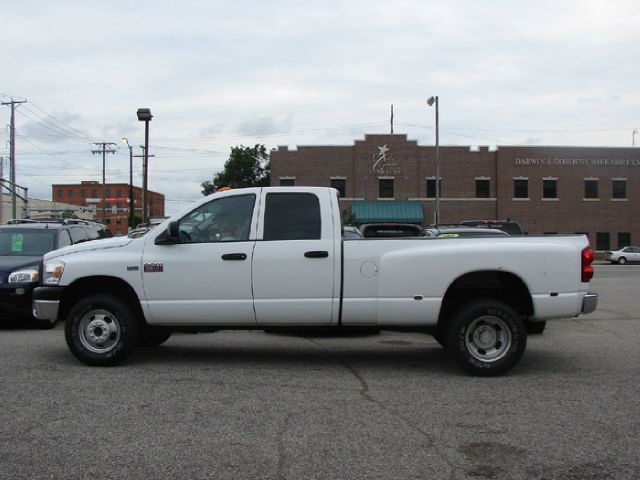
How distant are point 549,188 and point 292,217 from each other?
161ft

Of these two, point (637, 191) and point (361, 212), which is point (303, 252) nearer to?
point (361, 212)

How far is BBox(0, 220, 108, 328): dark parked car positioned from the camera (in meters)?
9.93

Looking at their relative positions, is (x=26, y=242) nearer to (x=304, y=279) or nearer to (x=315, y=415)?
(x=304, y=279)

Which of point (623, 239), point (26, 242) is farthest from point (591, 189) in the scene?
point (26, 242)

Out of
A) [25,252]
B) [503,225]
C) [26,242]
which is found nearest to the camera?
[25,252]

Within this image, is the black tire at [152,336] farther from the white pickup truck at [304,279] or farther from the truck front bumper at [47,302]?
the truck front bumper at [47,302]

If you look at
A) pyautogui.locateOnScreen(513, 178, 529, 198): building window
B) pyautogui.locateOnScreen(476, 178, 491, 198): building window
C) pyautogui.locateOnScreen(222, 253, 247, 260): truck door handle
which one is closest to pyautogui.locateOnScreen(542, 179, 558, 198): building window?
pyautogui.locateOnScreen(513, 178, 529, 198): building window

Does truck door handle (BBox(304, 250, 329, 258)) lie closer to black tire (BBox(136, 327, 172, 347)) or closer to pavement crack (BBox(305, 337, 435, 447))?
pavement crack (BBox(305, 337, 435, 447))

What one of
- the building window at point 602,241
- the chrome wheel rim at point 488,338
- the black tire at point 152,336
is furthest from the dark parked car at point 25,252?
the building window at point 602,241

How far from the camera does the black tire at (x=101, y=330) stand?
7.09 m

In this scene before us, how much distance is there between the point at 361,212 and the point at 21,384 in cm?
4373

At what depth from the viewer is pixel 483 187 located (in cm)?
5216

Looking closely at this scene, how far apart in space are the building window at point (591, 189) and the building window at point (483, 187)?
7.81 metres

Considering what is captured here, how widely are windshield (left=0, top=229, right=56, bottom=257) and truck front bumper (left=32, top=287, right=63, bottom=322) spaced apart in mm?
4280
